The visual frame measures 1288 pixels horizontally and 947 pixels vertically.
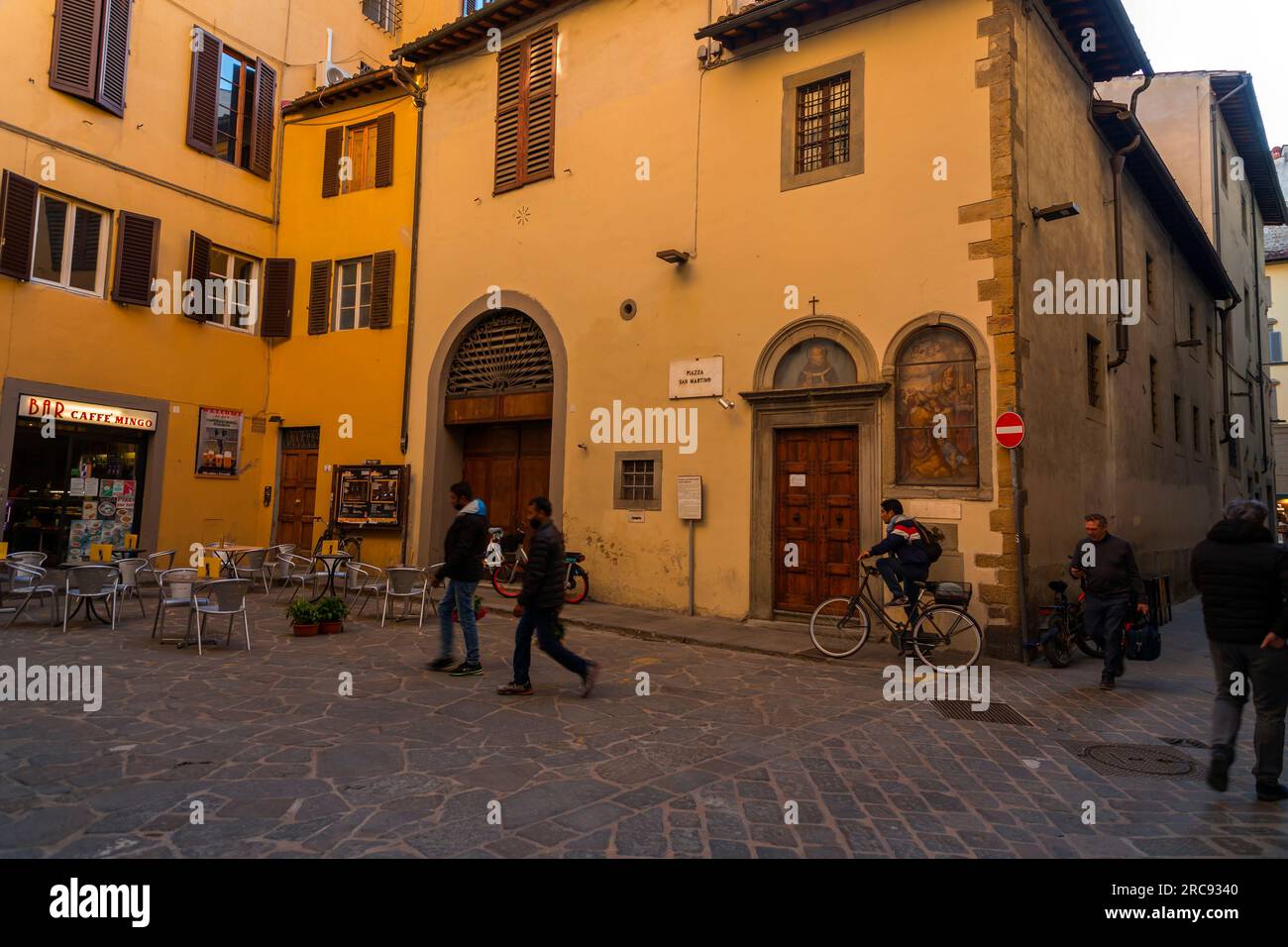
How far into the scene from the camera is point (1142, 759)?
5.41 metres

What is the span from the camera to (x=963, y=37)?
966 centimetres

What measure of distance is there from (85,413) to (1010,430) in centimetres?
1415

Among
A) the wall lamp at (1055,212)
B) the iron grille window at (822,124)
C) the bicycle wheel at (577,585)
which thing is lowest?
the bicycle wheel at (577,585)

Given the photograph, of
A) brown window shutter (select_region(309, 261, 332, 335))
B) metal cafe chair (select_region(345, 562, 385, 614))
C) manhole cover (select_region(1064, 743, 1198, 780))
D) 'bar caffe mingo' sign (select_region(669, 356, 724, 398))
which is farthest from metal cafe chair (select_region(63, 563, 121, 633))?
manhole cover (select_region(1064, 743, 1198, 780))

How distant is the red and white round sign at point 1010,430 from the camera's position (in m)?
8.66

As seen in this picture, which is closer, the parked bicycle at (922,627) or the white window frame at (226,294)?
the parked bicycle at (922,627)

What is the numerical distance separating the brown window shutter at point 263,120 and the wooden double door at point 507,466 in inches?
295

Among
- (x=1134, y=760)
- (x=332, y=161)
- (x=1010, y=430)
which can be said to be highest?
(x=332, y=161)

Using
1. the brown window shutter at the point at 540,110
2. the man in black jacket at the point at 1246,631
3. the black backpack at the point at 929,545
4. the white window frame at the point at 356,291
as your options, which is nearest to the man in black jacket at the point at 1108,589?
the black backpack at the point at 929,545

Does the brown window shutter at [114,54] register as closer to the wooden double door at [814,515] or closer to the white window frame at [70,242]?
the white window frame at [70,242]

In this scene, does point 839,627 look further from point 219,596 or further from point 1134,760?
point 219,596

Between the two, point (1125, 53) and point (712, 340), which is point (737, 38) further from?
point (1125, 53)

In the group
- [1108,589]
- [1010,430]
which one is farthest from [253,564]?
[1108,589]

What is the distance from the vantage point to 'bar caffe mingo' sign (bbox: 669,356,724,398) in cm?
1121
